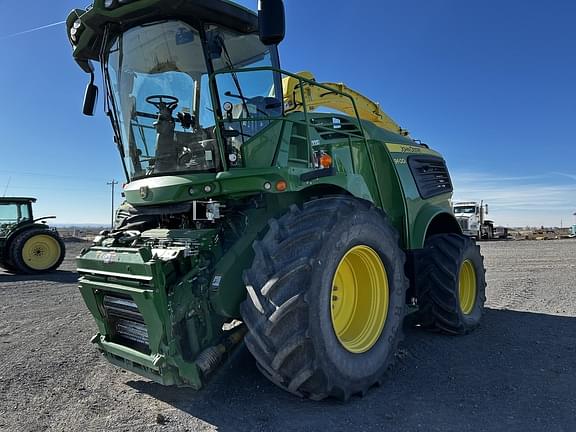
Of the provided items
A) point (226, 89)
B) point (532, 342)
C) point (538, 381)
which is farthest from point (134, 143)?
point (532, 342)

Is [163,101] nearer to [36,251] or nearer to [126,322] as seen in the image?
[126,322]

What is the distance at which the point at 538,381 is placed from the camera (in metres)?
3.88

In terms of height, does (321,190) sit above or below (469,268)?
above

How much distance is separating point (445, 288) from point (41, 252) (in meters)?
12.6

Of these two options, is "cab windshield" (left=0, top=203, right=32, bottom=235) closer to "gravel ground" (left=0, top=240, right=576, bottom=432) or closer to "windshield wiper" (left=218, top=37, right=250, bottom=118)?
"gravel ground" (left=0, top=240, right=576, bottom=432)

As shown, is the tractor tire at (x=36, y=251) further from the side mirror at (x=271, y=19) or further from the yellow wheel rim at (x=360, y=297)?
the side mirror at (x=271, y=19)

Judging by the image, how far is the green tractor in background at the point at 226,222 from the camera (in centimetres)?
318

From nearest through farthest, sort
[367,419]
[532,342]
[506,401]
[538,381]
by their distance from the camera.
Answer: [367,419] < [506,401] < [538,381] < [532,342]

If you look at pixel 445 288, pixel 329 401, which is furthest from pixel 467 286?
pixel 329 401

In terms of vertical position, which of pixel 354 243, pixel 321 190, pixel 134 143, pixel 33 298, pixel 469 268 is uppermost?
pixel 134 143

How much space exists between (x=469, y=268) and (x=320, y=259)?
3.53 meters

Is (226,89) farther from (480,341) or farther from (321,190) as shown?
(480,341)

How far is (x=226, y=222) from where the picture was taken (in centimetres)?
384

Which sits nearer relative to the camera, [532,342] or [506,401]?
[506,401]
